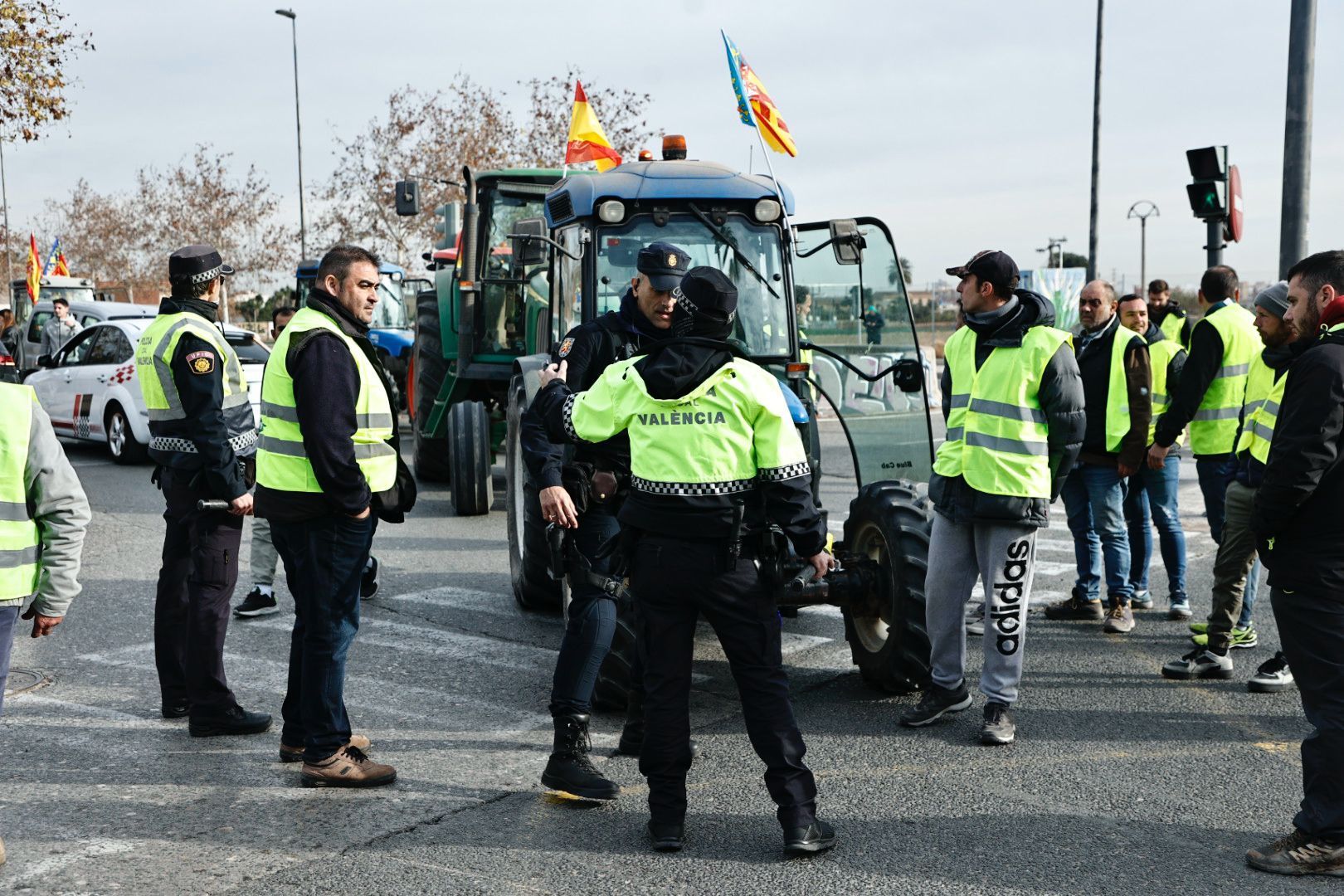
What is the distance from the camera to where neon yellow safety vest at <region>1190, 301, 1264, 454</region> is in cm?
691

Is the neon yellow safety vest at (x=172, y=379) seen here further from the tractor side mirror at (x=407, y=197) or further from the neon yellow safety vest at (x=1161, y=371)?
the tractor side mirror at (x=407, y=197)

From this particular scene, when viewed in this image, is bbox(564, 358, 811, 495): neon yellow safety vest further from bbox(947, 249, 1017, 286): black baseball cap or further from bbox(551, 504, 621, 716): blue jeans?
bbox(947, 249, 1017, 286): black baseball cap

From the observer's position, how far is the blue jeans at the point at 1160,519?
7.44 meters

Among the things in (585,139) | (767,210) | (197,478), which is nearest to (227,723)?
(197,478)

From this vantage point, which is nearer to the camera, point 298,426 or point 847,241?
point 298,426

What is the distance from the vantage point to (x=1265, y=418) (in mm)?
5535

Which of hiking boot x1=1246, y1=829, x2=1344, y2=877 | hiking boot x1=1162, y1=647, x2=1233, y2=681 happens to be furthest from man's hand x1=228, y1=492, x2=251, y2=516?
hiking boot x1=1162, y1=647, x2=1233, y2=681

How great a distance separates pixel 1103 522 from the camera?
24.0ft

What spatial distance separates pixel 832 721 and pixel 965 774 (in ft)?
2.63

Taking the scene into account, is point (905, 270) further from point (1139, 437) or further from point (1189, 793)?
point (1189, 793)

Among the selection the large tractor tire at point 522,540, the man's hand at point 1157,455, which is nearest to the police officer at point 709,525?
the large tractor tire at point 522,540

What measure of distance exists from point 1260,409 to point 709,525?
9.52 feet

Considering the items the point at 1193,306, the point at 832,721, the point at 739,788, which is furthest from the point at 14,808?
the point at 1193,306

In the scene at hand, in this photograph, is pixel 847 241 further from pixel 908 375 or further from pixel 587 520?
pixel 587 520
